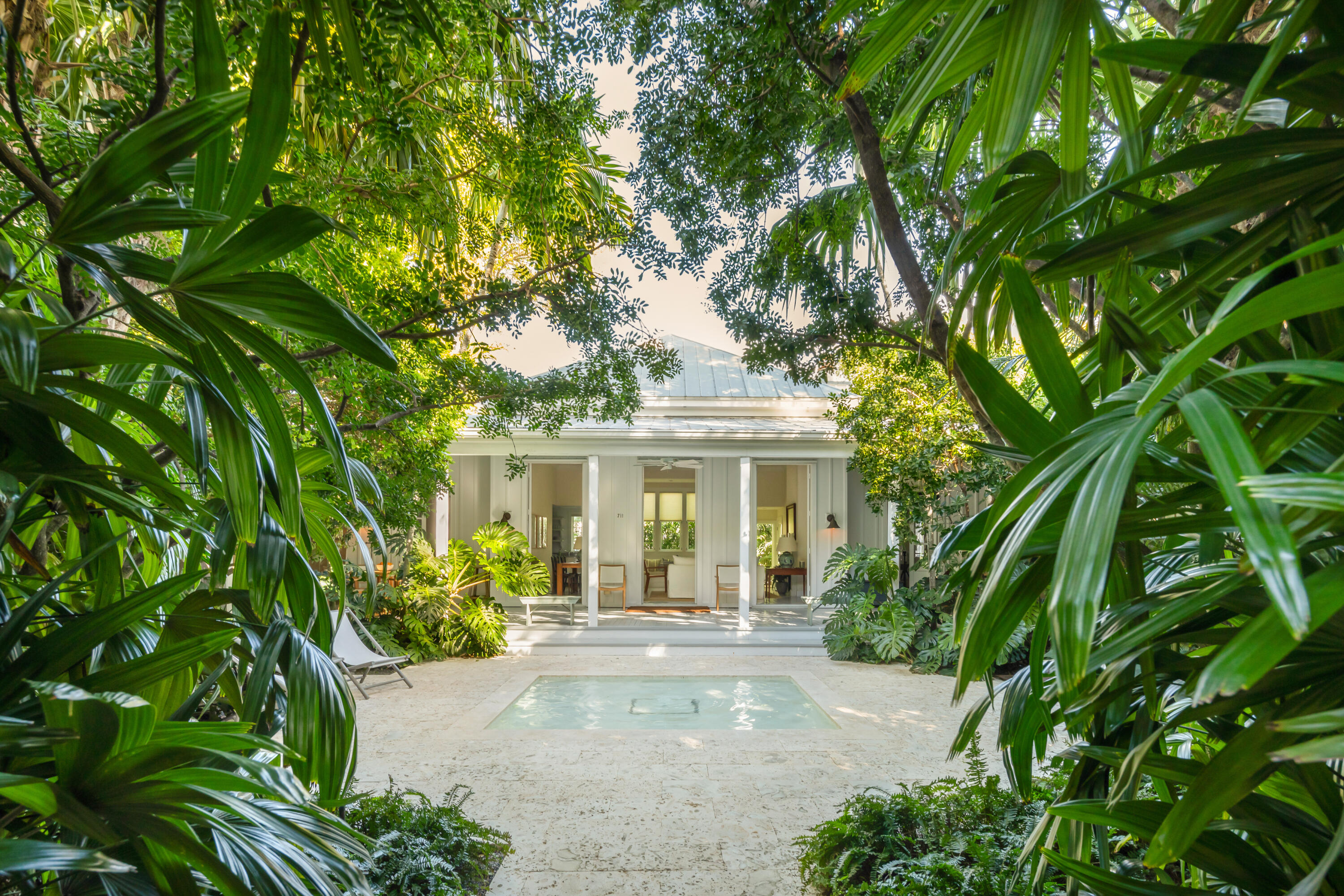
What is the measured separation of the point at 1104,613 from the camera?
109 cm

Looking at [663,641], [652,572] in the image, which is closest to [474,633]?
[663,641]

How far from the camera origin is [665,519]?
12719 millimetres

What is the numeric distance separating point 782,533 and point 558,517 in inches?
171

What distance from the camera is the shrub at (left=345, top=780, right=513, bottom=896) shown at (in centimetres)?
263

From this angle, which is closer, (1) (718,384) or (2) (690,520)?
(1) (718,384)

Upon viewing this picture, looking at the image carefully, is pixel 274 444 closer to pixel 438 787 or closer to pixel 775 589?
pixel 438 787

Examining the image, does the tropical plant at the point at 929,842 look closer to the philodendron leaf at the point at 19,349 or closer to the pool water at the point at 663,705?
the pool water at the point at 663,705

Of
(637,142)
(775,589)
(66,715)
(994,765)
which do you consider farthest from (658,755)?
(775,589)

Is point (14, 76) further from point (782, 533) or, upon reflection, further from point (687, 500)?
point (782, 533)

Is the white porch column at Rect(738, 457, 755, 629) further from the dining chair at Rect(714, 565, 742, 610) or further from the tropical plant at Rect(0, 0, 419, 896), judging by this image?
the tropical plant at Rect(0, 0, 419, 896)

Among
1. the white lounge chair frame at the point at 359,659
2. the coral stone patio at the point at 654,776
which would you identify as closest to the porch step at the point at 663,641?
the coral stone patio at the point at 654,776

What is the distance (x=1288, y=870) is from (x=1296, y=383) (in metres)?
0.86

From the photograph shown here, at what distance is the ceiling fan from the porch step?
2.76 m

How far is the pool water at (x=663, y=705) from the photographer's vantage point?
17.8ft
